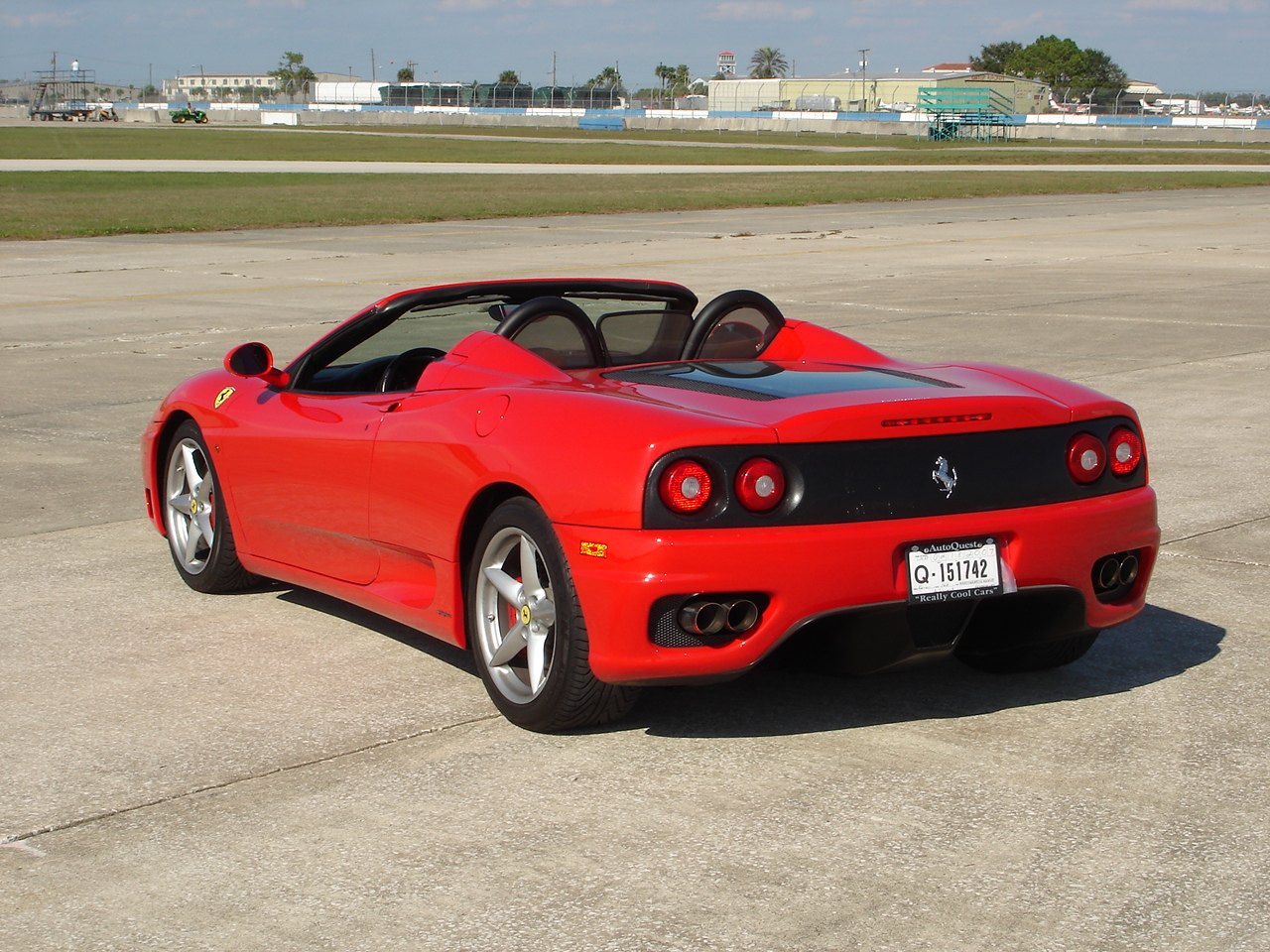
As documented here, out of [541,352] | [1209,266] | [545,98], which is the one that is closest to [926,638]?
[541,352]

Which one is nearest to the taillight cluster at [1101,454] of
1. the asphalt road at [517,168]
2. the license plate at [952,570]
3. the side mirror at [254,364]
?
the license plate at [952,570]

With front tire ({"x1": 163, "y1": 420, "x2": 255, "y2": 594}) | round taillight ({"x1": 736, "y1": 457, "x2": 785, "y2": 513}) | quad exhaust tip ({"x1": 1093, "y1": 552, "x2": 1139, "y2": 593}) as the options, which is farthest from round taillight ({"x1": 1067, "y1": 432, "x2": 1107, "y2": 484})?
front tire ({"x1": 163, "y1": 420, "x2": 255, "y2": 594})

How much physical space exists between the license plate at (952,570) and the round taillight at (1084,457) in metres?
0.40

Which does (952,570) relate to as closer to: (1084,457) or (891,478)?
(891,478)

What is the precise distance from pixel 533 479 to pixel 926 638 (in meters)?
1.11

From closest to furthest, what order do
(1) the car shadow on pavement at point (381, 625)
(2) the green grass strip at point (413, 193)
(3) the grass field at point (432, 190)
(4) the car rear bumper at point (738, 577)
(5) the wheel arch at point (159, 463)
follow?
(4) the car rear bumper at point (738, 577) < (1) the car shadow on pavement at point (381, 625) < (5) the wheel arch at point (159, 463) < (2) the green grass strip at point (413, 193) < (3) the grass field at point (432, 190)

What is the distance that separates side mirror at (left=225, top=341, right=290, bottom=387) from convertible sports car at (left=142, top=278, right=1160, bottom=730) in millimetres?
12

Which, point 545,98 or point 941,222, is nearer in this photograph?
point 941,222

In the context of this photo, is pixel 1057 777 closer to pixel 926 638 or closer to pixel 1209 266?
pixel 926 638

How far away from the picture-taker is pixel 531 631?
15.5 feet

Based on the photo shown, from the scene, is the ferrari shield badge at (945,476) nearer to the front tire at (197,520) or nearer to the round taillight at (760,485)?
the round taillight at (760,485)

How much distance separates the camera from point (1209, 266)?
73.9ft

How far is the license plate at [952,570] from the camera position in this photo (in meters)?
4.46

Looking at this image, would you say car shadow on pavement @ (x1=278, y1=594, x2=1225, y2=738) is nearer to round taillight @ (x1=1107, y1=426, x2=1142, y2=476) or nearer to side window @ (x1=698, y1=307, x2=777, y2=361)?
round taillight @ (x1=1107, y1=426, x2=1142, y2=476)
